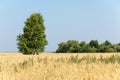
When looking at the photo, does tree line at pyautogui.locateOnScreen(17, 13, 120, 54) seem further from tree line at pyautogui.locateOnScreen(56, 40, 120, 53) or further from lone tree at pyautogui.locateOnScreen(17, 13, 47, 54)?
tree line at pyautogui.locateOnScreen(56, 40, 120, 53)

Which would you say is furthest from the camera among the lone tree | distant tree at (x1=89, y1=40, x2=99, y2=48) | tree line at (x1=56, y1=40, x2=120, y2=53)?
distant tree at (x1=89, y1=40, x2=99, y2=48)

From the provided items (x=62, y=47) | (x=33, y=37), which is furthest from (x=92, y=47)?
(x=33, y=37)

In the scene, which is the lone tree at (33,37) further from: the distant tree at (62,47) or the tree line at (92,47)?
the distant tree at (62,47)

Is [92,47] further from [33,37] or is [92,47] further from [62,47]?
[33,37]

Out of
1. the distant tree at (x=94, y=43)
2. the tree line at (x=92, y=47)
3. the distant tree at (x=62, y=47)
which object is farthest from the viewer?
the distant tree at (x=62, y=47)

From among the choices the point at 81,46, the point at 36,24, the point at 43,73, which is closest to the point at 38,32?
the point at 36,24

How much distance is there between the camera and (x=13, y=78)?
916cm

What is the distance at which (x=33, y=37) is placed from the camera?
5334 centimetres

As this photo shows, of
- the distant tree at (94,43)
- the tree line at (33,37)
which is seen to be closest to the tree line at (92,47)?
the distant tree at (94,43)

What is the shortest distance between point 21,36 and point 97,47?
2008 centimetres

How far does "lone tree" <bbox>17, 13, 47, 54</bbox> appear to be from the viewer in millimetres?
52375

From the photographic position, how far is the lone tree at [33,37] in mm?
52375

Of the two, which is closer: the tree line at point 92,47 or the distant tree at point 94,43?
the tree line at point 92,47

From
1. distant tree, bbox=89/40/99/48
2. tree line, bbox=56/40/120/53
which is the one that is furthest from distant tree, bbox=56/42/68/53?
distant tree, bbox=89/40/99/48
